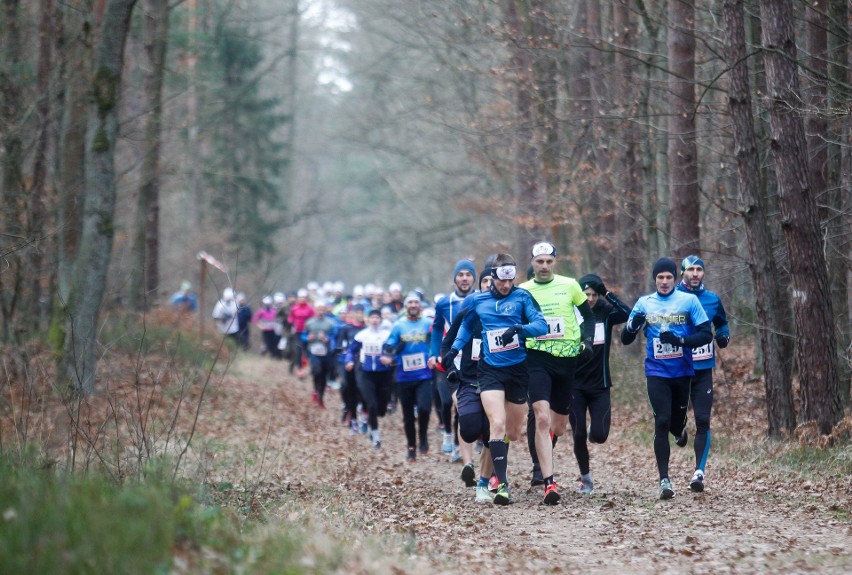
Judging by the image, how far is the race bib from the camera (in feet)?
70.1

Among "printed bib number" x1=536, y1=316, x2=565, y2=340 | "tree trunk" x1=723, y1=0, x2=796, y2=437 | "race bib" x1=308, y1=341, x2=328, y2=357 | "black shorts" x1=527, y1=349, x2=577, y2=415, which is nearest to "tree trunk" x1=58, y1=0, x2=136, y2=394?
"black shorts" x1=527, y1=349, x2=577, y2=415

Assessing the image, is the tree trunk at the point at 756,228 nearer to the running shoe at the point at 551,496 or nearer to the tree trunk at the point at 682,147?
the tree trunk at the point at 682,147

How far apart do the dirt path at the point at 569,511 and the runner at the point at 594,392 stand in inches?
17.3

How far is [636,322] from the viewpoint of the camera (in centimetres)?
1058

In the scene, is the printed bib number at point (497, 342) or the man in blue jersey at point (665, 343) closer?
the printed bib number at point (497, 342)

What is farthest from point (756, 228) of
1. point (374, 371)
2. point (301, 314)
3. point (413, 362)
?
point (301, 314)

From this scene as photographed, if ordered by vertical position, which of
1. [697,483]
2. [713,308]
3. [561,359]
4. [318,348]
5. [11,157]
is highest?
[11,157]

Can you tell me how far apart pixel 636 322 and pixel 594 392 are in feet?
3.46

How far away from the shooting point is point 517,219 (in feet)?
72.2

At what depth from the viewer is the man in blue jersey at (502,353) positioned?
10203mm

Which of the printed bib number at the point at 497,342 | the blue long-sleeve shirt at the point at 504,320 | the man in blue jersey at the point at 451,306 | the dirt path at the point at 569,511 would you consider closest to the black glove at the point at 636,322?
the blue long-sleeve shirt at the point at 504,320

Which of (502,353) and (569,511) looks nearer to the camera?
(569,511)

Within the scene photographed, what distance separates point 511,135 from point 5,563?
17.5m

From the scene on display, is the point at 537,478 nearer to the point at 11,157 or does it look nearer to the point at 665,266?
the point at 665,266
